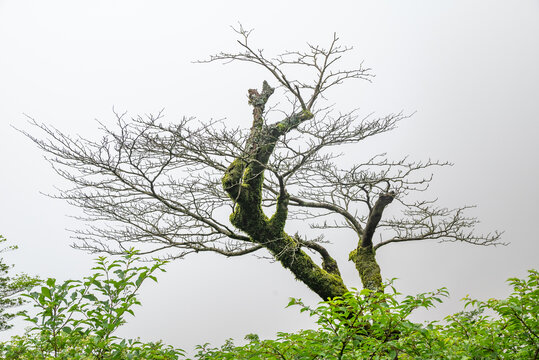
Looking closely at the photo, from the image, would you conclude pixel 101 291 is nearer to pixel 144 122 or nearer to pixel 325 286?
pixel 144 122

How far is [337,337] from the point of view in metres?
2.08

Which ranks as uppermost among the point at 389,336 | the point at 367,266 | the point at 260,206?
the point at 260,206

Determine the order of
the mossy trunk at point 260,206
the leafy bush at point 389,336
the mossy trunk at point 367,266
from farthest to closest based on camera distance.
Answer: the mossy trunk at point 367,266
the mossy trunk at point 260,206
the leafy bush at point 389,336

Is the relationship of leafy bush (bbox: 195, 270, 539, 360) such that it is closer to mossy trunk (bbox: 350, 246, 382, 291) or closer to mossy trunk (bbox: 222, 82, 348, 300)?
mossy trunk (bbox: 222, 82, 348, 300)

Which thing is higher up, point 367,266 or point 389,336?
point 367,266

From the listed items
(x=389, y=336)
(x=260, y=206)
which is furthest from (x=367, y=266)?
(x=389, y=336)

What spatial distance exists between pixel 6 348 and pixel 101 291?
58 centimetres

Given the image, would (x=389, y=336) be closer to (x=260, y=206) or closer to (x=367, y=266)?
(x=260, y=206)

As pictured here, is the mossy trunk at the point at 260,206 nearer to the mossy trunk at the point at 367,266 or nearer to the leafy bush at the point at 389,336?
the mossy trunk at the point at 367,266

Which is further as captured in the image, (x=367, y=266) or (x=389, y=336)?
(x=367, y=266)

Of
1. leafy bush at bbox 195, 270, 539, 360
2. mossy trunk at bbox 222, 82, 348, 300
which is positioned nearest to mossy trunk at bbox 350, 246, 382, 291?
mossy trunk at bbox 222, 82, 348, 300

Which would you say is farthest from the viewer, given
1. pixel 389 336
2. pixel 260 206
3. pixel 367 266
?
pixel 367 266

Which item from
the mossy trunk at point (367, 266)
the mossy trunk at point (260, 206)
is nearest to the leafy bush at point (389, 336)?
the mossy trunk at point (260, 206)

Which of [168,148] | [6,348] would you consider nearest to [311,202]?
[168,148]
